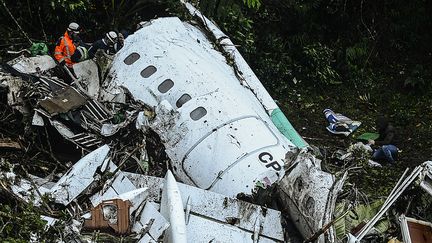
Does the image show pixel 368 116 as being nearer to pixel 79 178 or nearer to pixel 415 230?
pixel 415 230

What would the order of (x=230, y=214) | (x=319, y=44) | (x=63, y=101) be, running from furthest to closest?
(x=319, y=44)
(x=63, y=101)
(x=230, y=214)

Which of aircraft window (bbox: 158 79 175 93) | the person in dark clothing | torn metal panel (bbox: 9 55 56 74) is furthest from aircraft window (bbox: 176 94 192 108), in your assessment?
the person in dark clothing

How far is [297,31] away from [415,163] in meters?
4.08

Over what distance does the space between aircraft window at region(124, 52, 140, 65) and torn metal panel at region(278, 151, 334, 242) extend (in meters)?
3.19

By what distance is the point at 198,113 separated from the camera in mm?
9188

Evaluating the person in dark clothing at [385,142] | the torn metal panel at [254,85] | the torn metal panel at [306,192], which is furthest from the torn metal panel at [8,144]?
the person in dark clothing at [385,142]

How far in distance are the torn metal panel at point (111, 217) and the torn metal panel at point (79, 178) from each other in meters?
0.62

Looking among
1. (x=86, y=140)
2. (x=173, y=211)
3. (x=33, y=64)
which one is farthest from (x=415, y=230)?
(x=33, y=64)

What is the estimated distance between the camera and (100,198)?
27.4 ft

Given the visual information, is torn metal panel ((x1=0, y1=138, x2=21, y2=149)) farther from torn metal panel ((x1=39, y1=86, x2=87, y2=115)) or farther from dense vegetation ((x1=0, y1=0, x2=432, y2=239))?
dense vegetation ((x1=0, y1=0, x2=432, y2=239))

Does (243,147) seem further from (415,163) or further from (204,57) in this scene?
(415,163)

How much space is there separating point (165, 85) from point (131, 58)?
3.01ft

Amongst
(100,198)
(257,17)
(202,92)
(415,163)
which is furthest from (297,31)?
(100,198)

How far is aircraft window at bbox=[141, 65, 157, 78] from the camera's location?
10.0m
